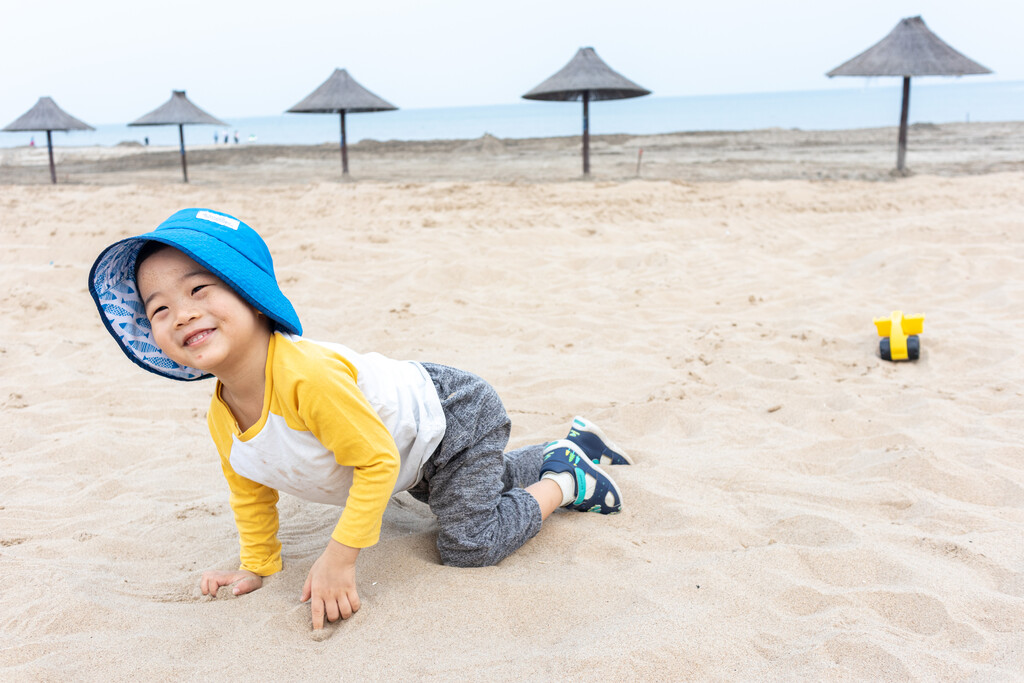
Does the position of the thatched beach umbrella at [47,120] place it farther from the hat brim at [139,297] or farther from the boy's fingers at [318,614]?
the boy's fingers at [318,614]

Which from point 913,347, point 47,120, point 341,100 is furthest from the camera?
point 341,100

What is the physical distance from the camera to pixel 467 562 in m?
1.86

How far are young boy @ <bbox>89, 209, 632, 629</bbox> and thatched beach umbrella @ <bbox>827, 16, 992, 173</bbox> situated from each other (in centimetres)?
1029

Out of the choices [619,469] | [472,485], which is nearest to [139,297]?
[472,485]

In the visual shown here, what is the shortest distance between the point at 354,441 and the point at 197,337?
39 cm

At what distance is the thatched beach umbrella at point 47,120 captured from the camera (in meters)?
13.1

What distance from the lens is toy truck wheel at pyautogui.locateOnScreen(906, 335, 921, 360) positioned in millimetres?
3322

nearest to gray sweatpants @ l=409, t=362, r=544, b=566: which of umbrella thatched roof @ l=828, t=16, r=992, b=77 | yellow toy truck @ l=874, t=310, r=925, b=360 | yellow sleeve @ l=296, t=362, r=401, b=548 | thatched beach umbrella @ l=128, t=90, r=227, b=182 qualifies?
yellow sleeve @ l=296, t=362, r=401, b=548

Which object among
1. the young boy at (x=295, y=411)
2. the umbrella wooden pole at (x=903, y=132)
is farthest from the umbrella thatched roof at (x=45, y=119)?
the young boy at (x=295, y=411)

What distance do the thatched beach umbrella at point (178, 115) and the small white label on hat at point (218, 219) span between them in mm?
13588

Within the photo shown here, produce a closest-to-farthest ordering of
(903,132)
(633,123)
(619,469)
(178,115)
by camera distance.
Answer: (619,469) < (903,132) < (178,115) < (633,123)

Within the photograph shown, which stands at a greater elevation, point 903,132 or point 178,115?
point 178,115

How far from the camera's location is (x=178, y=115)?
1405 centimetres

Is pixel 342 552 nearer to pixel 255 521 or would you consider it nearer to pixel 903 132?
pixel 255 521
